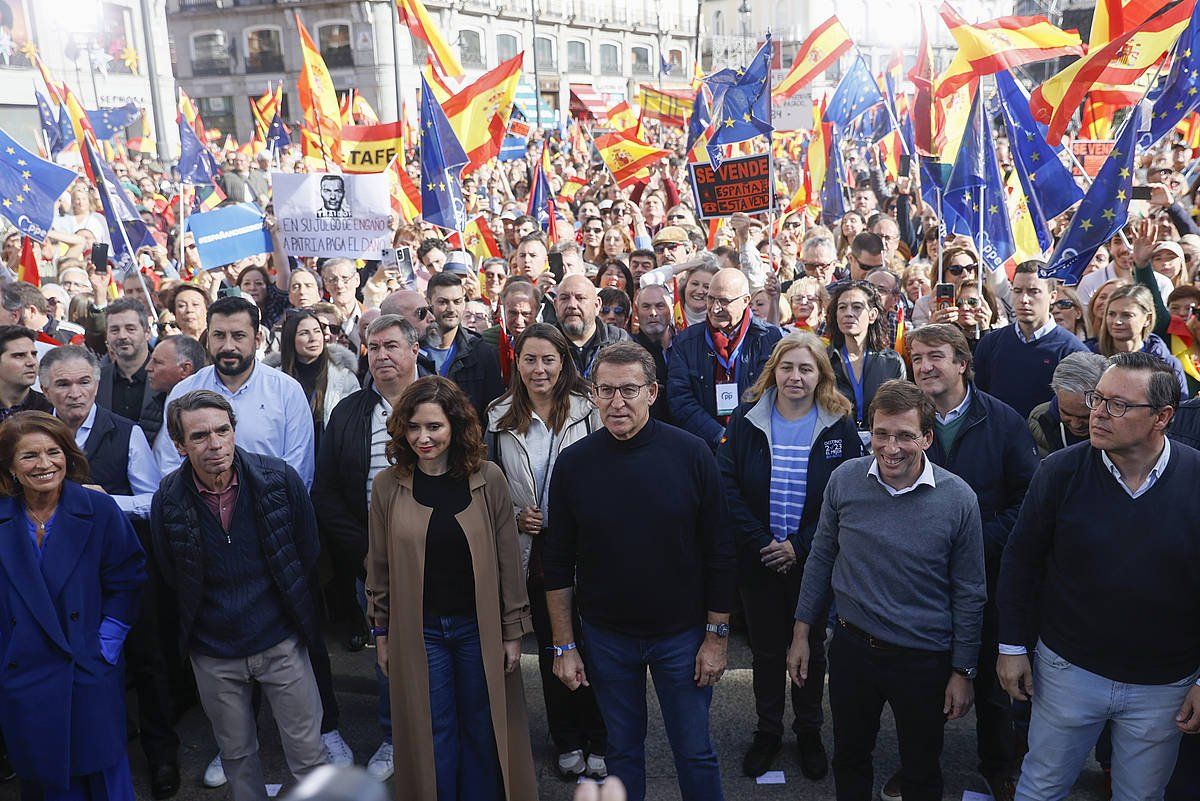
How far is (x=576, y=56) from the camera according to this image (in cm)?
5722

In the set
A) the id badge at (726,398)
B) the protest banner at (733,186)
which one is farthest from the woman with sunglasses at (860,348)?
the protest banner at (733,186)

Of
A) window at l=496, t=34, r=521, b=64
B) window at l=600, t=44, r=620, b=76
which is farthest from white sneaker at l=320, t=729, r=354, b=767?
window at l=600, t=44, r=620, b=76

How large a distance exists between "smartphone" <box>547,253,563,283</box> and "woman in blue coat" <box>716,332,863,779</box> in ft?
14.4

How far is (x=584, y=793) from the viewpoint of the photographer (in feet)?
4.53

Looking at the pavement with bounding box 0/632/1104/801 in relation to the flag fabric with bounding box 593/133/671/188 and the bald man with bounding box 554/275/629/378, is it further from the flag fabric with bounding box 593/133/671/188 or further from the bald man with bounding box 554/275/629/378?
the flag fabric with bounding box 593/133/671/188

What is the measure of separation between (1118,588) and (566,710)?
230cm

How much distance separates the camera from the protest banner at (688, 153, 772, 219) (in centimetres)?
852

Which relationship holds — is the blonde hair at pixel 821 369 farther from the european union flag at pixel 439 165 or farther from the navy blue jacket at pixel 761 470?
the european union flag at pixel 439 165

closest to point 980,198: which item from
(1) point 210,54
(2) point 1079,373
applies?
(2) point 1079,373

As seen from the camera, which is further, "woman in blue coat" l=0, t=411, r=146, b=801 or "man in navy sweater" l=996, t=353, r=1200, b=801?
"woman in blue coat" l=0, t=411, r=146, b=801

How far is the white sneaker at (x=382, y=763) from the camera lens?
4.39 m

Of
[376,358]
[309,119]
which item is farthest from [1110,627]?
[309,119]

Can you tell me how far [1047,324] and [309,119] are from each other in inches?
411

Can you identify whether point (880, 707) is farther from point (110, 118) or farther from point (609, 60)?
point (609, 60)
